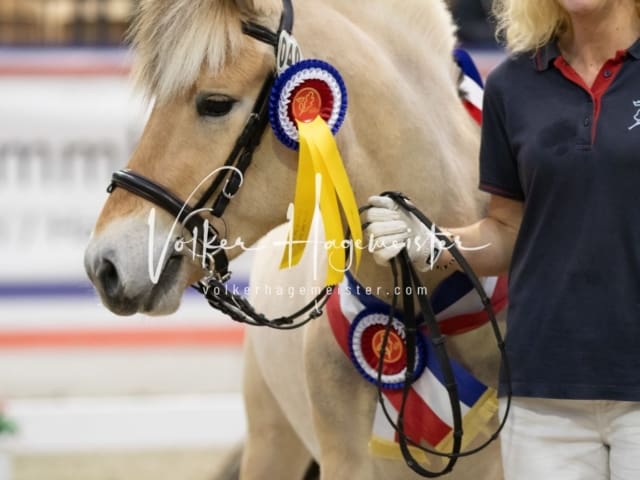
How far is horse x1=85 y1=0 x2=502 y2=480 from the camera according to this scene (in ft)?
7.91

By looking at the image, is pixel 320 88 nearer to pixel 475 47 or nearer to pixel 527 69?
pixel 527 69

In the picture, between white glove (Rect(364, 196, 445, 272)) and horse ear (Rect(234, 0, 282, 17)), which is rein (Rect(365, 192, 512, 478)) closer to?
white glove (Rect(364, 196, 445, 272))

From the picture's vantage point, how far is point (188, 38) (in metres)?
2.40

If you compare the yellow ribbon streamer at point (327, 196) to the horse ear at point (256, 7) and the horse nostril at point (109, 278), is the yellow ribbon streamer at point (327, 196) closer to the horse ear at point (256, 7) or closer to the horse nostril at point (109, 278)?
the horse ear at point (256, 7)

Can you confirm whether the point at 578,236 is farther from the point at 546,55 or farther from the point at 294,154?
the point at 294,154

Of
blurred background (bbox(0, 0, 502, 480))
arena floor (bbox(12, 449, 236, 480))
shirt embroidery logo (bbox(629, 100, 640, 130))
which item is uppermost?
Answer: shirt embroidery logo (bbox(629, 100, 640, 130))

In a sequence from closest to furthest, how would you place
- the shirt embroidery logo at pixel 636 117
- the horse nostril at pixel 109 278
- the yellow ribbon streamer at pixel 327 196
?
the shirt embroidery logo at pixel 636 117
the horse nostril at pixel 109 278
the yellow ribbon streamer at pixel 327 196

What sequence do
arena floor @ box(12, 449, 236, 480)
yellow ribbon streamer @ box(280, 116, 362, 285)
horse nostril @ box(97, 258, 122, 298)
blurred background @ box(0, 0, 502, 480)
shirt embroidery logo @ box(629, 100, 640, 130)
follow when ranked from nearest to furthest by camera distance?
shirt embroidery logo @ box(629, 100, 640, 130), horse nostril @ box(97, 258, 122, 298), yellow ribbon streamer @ box(280, 116, 362, 285), arena floor @ box(12, 449, 236, 480), blurred background @ box(0, 0, 502, 480)

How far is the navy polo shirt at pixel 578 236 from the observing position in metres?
2.23

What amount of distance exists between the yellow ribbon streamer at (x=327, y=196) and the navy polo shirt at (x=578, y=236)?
1.17 feet

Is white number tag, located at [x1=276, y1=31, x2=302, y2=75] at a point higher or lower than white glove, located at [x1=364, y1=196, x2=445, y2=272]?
higher

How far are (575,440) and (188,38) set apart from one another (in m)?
1.05

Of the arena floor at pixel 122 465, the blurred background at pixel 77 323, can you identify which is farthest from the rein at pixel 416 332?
the blurred background at pixel 77 323

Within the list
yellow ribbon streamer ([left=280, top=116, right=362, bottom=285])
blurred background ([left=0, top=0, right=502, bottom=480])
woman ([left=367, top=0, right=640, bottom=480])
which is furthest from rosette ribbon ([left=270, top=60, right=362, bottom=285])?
blurred background ([left=0, top=0, right=502, bottom=480])
